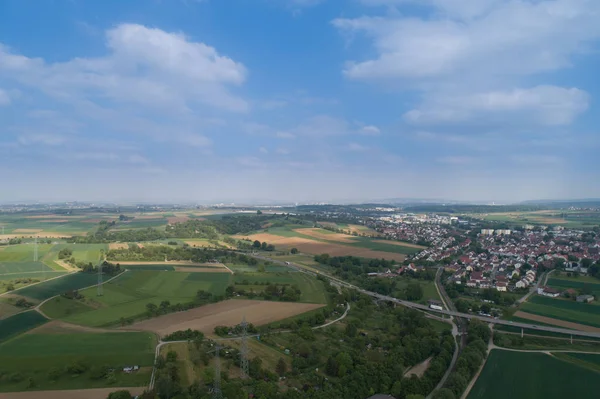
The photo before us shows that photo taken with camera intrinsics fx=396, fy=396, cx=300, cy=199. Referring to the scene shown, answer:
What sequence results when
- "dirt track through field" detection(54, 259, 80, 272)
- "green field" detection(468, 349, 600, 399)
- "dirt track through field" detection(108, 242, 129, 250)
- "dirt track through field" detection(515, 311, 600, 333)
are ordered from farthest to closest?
"dirt track through field" detection(108, 242, 129, 250) → "dirt track through field" detection(54, 259, 80, 272) → "dirt track through field" detection(515, 311, 600, 333) → "green field" detection(468, 349, 600, 399)

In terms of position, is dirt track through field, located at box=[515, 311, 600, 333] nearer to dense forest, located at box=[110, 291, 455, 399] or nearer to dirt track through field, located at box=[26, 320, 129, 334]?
dense forest, located at box=[110, 291, 455, 399]

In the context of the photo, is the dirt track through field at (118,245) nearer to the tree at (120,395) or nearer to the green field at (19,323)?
the green field at (19,323)

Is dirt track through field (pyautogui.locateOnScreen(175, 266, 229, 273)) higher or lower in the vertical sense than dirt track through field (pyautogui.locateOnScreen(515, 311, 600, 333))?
higher

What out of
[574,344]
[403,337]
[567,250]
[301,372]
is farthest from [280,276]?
[567,250]

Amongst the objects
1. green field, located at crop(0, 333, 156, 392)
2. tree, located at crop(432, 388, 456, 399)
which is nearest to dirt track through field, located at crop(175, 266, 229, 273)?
green field, located at crop(0, 333, 156, 392)

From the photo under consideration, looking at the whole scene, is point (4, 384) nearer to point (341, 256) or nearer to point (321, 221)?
point (341, 256)

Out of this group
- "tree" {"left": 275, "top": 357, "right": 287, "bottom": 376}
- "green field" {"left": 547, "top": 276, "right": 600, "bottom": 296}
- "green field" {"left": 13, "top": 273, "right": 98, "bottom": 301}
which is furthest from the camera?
"green field" {"left": 547, "top": 276, "right": 600, "bottom": 296}

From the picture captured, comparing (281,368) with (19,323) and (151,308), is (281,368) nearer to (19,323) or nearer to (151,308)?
(151,308)

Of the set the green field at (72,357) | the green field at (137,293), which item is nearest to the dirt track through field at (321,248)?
the green field at (137,293)
